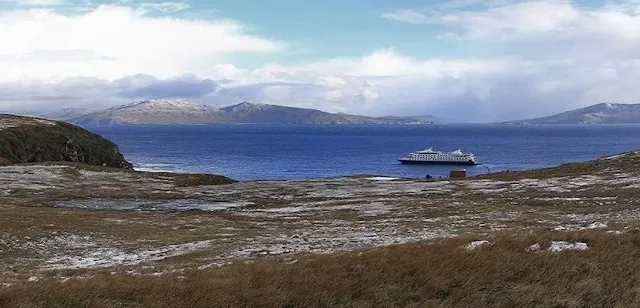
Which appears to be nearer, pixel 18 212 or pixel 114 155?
pixel 18 212

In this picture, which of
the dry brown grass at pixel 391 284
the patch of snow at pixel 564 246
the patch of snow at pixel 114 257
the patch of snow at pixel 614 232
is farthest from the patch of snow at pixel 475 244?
the patch of snow at pixel 114 257

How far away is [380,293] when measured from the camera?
14766mm

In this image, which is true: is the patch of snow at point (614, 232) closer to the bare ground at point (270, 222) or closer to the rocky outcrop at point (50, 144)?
the bare ground at point (270, 222)

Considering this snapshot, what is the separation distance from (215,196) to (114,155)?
227 feet

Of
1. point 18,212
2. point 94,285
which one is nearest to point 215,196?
point 18,212

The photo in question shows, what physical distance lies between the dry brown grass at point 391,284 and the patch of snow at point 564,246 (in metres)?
0.71

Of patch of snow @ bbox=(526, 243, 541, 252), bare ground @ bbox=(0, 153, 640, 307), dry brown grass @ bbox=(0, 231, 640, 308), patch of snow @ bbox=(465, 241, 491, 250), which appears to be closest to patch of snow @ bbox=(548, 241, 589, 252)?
bare ground @ bbox=(0, 153, 640, 307)

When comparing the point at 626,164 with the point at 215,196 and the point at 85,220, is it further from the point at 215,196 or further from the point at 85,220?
the point at 85,220

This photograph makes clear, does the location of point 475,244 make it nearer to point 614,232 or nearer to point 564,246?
point 564,246

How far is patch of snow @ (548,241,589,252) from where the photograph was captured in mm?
19719

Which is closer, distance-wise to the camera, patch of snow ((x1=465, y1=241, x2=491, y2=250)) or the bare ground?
patch of snow ((x1=465, y1=241, x2=491, y2=250))

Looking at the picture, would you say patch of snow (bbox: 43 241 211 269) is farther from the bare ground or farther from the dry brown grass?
the dry brown grass

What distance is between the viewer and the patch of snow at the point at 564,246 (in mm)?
19719

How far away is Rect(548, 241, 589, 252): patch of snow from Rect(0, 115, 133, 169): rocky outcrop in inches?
3600
